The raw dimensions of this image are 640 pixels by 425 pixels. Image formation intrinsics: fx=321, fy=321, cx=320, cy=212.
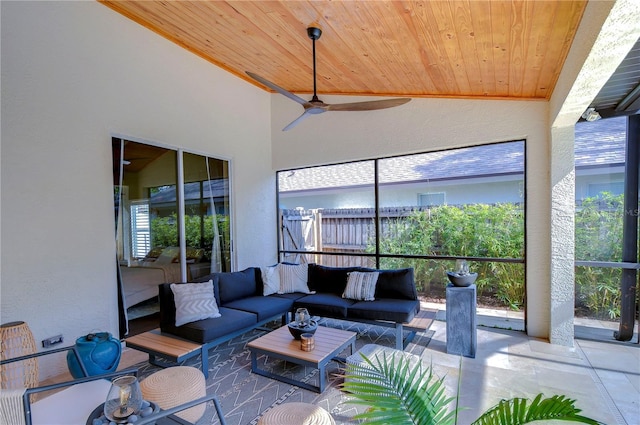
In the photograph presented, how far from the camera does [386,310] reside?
366 centimetres

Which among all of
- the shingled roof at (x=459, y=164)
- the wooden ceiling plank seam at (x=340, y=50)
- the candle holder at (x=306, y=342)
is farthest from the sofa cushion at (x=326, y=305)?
the wooden ceiling plank seam at (x=340, y=50)

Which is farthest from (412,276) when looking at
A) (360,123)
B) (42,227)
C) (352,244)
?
(42,227)

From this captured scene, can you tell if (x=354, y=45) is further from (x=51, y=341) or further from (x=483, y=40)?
(x=51, y=341)

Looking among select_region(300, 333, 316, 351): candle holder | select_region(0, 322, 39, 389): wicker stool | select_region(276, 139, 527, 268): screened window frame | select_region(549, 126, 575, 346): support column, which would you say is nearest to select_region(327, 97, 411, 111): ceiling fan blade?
select_region(276, 139, 527, 268): screened window frame

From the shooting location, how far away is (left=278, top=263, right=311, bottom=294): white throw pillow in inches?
181

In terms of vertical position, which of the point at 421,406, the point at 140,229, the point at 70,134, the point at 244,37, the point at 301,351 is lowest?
the point at 301,351

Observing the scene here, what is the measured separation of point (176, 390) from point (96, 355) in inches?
43.0

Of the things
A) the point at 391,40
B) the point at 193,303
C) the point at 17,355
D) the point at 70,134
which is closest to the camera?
the point at 17,355

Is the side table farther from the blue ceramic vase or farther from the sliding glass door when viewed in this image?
the sliding glass door

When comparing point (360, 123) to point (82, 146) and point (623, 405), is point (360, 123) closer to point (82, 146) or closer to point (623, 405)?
point (82, 146)

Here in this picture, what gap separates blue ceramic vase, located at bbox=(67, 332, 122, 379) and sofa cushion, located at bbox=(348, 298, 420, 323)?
2406mm

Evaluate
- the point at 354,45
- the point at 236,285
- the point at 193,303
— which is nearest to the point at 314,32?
the point at 354,45

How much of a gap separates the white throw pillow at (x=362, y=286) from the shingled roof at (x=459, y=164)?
1650 mm

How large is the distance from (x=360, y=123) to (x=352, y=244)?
200cm
